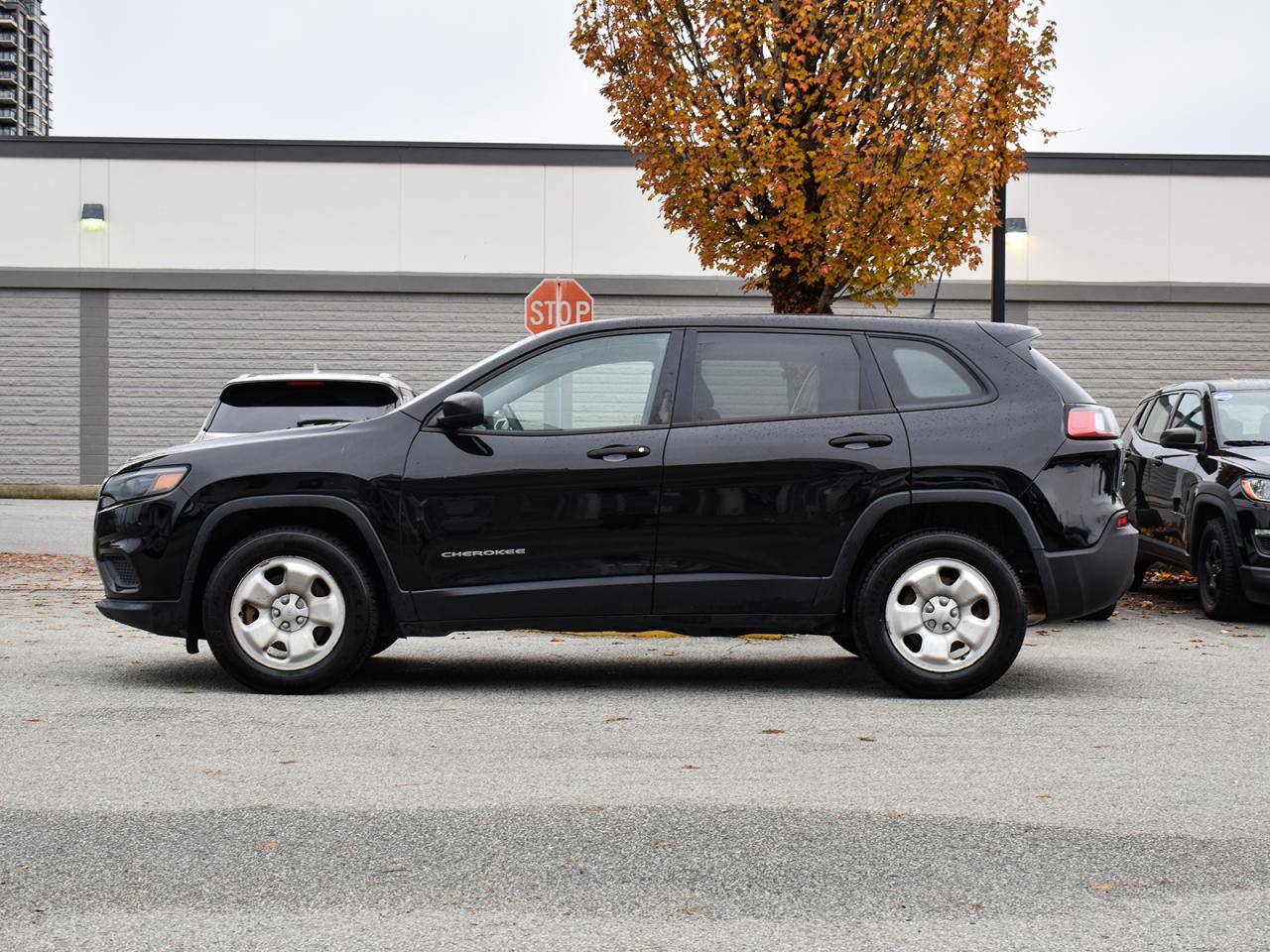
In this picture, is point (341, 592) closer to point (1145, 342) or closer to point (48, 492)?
point (48, 492)

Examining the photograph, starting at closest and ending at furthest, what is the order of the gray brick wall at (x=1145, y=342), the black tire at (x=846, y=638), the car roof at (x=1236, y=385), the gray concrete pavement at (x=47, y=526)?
the black tire at (x=846, y=638) < the car roof at (x=1236, y=385) < the gray concrete pavement at (x=47, y=526) < the gray brick wall at (x=1145, y=342)

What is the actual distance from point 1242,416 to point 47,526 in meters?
13.0

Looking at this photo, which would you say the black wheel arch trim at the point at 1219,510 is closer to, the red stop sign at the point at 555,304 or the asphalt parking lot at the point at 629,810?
the asphalt parking lot at the point at 629,810

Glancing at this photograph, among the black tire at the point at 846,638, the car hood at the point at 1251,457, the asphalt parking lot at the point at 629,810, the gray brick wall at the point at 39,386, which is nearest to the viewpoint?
the asphalt parking lot at the point at 629,810

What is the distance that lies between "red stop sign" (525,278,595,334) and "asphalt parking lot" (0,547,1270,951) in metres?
5.79

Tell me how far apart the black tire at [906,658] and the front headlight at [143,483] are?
3.22 metres

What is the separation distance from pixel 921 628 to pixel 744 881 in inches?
115

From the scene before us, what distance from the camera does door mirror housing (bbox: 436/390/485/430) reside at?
6.66 metres

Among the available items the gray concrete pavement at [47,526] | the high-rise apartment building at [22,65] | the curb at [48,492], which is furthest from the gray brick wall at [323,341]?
the high-rise apartment building at [22,65]

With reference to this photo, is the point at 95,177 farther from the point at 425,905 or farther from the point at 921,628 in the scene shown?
the point at 425,905

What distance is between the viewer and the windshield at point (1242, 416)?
34.8 ft

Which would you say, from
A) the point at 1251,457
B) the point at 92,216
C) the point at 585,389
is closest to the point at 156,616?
the point at 585,389

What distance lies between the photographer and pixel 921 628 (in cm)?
675

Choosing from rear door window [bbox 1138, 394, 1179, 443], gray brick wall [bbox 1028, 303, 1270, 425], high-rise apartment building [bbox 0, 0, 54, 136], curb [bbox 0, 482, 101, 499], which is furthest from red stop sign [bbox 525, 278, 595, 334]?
high-rise apartment building [bbox 0, 0, 54, 136]
